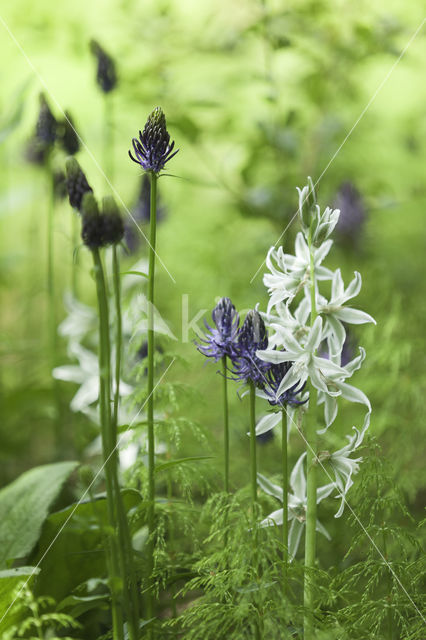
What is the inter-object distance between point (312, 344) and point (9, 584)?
387 millimetres

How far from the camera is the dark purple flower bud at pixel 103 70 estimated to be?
1121mm

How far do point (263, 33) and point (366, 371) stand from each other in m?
0.78

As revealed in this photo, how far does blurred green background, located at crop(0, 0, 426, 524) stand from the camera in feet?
4.22

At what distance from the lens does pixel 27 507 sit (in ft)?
2.51

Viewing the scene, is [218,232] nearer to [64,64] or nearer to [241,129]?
[241,129]

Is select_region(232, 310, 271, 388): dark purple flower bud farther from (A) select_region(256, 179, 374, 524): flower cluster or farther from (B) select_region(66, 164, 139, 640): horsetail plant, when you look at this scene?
(B) select_region(66, 164, 139, 640): horsetail plant

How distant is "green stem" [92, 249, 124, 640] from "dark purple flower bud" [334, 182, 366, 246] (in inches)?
43.7

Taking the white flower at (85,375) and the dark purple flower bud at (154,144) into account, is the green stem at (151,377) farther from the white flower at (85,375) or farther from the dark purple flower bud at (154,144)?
the white flower at (85,375)

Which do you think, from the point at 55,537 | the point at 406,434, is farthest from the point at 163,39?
the point at 55,537

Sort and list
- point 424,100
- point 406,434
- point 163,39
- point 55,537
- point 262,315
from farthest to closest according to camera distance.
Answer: point 424,100 → point 163,39 → point 406,434 → point 55,537 → point 262,315

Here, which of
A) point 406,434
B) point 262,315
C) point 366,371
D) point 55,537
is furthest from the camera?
point 366,371

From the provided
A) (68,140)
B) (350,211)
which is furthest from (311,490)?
(350,211)

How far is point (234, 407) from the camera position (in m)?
1.36

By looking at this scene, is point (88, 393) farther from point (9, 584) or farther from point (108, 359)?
point (108, 359)
